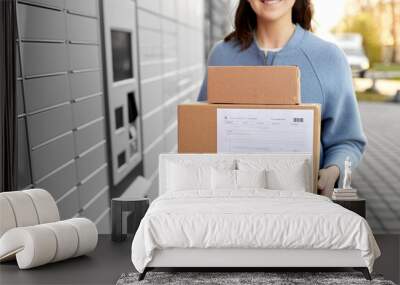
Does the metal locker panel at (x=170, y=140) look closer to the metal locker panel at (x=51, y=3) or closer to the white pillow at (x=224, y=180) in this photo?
the metal locker panel at (x=51, y=3)

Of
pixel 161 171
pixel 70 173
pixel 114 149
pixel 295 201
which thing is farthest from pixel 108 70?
pixel 295 201

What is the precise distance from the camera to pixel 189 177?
4.13 metres

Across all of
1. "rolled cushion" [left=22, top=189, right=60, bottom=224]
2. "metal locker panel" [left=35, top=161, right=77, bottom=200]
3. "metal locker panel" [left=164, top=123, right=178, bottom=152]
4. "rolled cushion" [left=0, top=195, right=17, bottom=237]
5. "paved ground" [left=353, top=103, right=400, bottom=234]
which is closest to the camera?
"rolled cushion" [left=0, top=195, right=17, bottom=237]

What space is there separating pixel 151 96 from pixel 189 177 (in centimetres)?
263

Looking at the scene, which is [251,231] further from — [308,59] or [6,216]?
[308,59]

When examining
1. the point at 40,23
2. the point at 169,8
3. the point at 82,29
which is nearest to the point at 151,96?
the point at 169,8

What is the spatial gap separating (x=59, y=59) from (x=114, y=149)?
1.21 meters

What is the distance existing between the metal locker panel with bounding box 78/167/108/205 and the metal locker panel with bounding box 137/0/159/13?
1659mm

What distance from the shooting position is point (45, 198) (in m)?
3.95

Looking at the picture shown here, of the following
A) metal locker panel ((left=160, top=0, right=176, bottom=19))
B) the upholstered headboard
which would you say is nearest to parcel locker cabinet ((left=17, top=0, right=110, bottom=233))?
the upholstered headboard

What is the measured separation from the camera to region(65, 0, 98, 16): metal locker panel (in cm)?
473

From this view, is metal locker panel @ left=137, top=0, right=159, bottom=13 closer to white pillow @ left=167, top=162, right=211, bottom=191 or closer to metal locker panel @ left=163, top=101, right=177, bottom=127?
metal locker panel @ left=163, top=101, right=177, bottom=127

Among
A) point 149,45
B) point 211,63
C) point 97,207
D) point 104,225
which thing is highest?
point 149,45

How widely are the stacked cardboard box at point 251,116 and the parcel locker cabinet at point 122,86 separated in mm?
1256
